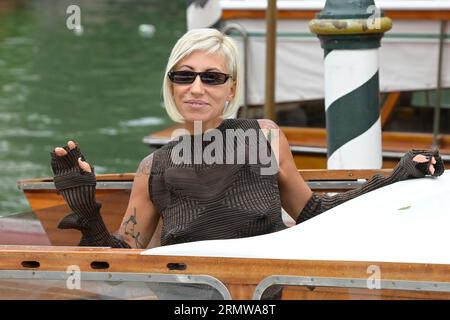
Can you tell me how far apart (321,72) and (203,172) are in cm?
400

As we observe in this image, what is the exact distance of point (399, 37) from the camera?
663cm

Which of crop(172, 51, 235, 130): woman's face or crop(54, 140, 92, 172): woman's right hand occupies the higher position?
crop(172, 51, 235, 130): woman's face

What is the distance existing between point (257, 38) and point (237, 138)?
4.02 m

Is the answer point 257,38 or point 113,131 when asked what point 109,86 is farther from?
point 257,38

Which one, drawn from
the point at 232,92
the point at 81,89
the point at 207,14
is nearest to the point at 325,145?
the point at 207,14

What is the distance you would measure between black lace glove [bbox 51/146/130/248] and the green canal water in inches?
243

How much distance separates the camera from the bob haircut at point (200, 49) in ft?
9.66

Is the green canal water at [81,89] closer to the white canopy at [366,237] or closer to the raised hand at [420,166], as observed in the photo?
the raised hand at [420,166]

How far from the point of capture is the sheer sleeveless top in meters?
2.88

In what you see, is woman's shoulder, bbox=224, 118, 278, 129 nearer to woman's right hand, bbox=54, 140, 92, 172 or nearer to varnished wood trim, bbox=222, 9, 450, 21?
woman's right hand, bbox=54, 140, 92, 172

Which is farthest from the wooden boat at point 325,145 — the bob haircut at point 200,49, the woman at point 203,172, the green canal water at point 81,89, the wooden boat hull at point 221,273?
the wooden boat hull at point 221,273

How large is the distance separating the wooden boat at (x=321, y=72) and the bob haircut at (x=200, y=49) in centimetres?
343

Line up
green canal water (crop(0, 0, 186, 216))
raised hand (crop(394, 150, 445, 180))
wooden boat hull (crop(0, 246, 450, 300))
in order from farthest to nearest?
green canal water (crop(0, 0, 186, 216)) < raised hand (crop(394, 150, 445, 180)) < wooden boat hull (crop(0, 246, 450, 300))

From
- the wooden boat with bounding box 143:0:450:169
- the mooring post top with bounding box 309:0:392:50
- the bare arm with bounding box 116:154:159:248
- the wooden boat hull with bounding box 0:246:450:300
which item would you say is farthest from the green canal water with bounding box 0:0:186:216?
the wooden boat hull with bounding box 0:246:450:300
